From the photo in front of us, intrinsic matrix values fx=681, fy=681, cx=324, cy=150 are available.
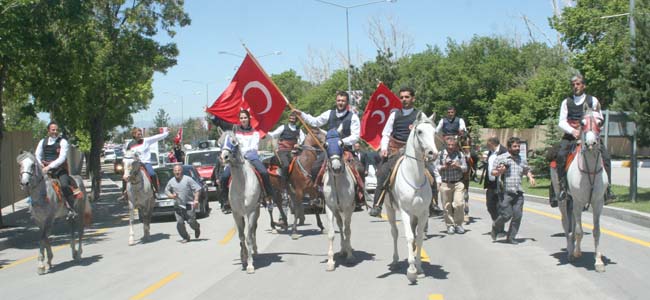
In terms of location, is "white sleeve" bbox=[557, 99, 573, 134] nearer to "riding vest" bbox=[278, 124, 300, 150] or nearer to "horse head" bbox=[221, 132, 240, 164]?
"horse head" bbox=[221, 132, 240, 164]

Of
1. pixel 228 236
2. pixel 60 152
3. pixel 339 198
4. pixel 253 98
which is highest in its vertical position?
pixel 253 98

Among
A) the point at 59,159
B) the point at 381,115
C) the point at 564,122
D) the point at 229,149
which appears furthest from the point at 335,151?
the point at 59,159

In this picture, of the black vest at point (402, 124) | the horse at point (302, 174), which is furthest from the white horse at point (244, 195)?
the horse at point (302, 174)

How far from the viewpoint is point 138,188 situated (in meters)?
17.0

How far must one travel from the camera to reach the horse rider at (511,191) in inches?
539

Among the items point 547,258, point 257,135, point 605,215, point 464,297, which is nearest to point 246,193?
point 257,135

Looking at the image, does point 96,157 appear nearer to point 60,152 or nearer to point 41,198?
point 60,152

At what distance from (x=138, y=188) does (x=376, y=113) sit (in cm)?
627

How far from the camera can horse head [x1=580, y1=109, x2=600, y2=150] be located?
1013cm

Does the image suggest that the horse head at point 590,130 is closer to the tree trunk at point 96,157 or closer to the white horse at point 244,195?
the white horse at point 244,195

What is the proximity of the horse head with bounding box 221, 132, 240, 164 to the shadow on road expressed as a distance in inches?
222

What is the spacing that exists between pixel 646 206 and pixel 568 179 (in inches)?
344

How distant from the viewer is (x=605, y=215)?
18391mm

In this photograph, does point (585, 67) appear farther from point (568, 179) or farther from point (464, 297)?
point (464, 297)
